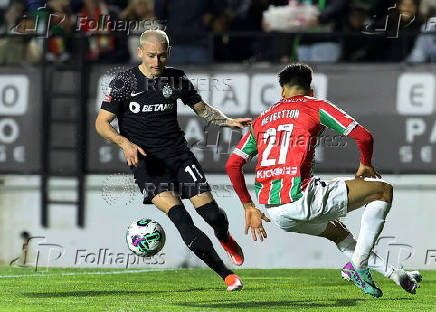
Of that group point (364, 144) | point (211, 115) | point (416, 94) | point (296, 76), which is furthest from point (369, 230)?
point (416, 94)

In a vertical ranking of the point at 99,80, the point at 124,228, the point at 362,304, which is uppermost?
the point at 99,80

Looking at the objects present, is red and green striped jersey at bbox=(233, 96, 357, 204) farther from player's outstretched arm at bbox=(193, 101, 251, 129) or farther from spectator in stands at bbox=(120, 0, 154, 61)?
spectator in stands at bbox=(120, 0, 154, 61)

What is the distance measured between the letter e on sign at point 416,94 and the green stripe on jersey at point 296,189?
598cm

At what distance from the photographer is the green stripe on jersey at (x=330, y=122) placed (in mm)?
8344

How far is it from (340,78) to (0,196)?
4997 mm

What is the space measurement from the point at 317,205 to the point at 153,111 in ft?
6.82

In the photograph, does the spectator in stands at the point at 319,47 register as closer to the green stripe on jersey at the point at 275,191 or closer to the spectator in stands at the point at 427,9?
the spectator in stands at the point at 427,9

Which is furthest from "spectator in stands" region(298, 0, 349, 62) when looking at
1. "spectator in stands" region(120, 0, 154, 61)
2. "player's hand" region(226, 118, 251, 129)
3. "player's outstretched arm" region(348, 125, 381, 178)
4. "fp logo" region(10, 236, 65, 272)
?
"player's outstretched arm" region(348, 125, 381, 178)

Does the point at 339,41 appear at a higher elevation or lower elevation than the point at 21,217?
higher

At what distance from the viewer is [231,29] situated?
1473 cm

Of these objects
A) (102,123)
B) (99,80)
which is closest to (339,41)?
(99,80)

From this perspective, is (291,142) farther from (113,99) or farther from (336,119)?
(113,99)

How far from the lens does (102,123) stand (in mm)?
9445

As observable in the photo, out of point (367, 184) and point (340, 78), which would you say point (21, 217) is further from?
point (367, 184)
